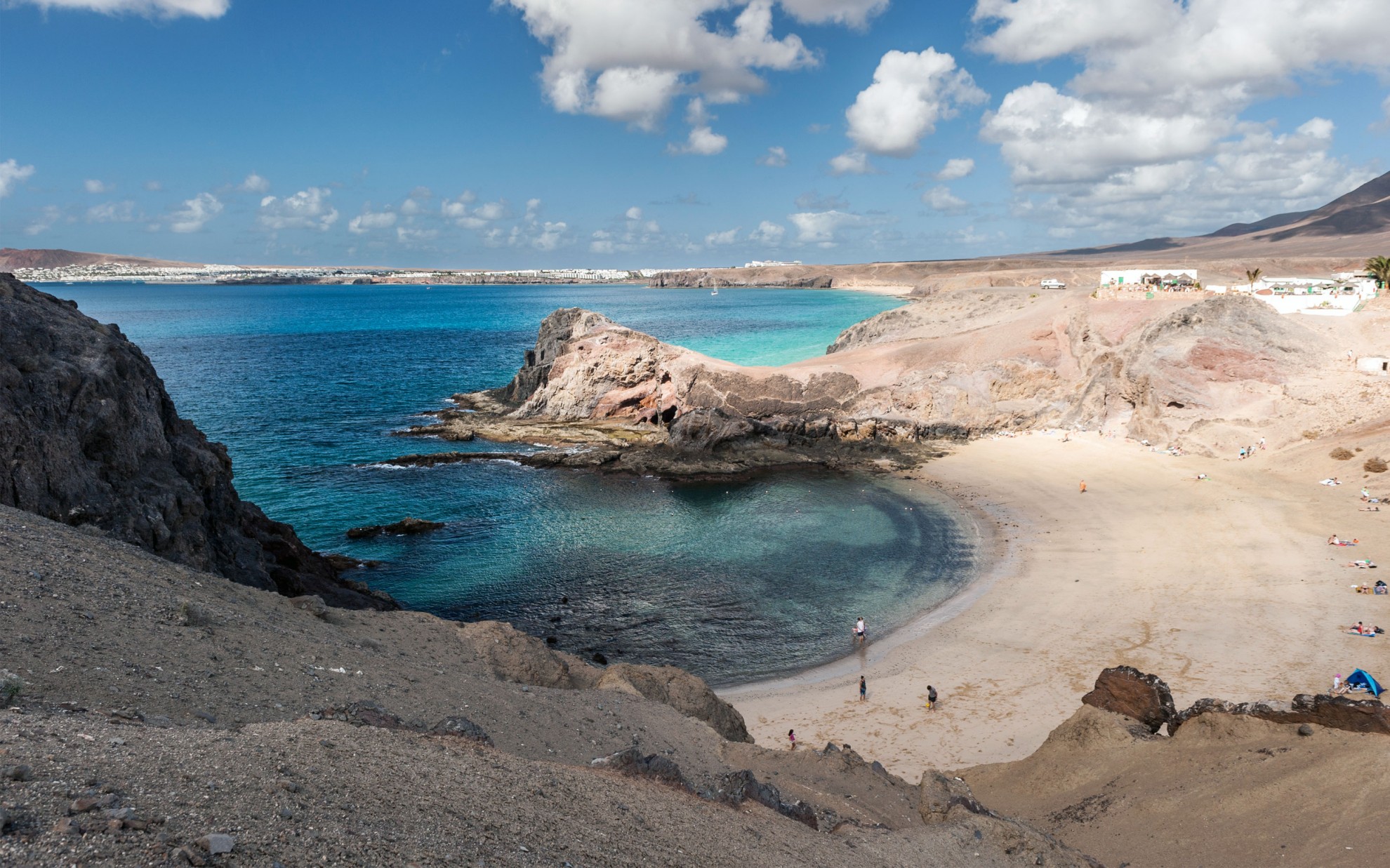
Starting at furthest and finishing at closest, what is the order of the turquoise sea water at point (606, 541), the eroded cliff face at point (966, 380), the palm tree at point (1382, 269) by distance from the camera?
the palm tree at point (1382, 269)
the eroded cliff face at point (966, 380)
the turquoise sea water at point (606, 541)

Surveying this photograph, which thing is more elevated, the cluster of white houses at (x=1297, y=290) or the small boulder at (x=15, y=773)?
the cluster of white houses at (x=1297, y=290)

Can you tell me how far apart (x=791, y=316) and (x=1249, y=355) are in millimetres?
99835

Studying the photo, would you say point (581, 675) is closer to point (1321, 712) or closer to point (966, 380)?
point (1321, 712)

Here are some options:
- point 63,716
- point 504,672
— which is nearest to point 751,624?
point 504,672

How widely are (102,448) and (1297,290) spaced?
222ft

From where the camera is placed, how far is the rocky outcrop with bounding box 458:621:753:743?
13.8 m

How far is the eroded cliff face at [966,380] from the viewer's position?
43.7m

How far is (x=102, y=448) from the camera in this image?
15.6 metres

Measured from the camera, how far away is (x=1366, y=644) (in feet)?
71.7

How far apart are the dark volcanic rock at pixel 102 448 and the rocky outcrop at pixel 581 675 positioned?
254 inches

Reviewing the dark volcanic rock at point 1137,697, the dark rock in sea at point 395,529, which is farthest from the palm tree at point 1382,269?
the dark rock in sea at point 395,529

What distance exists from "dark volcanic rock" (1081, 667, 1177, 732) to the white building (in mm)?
54730

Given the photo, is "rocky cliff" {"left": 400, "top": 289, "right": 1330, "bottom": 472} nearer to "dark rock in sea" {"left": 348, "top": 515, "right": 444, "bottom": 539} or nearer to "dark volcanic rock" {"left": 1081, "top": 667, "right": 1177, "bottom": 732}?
"dark rock in sea" {"left": 348, "top": 515, "right": 444, "bottom": 539}

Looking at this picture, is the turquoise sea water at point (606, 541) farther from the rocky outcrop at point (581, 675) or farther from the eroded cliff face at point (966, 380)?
the rocky outcrop at point (581, 675)
